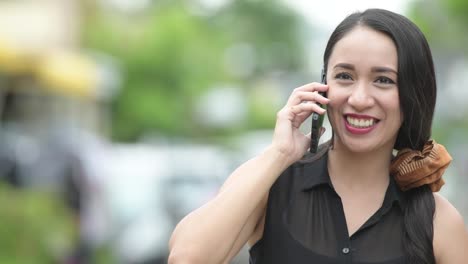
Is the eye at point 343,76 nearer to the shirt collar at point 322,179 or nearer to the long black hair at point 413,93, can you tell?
the long black hair at point 413,93

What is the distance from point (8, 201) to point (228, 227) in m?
7.28

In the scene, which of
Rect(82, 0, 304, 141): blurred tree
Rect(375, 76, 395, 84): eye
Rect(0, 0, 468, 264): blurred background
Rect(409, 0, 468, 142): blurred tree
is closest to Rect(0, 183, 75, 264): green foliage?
Rect(0, 0, 468, 264): blurred background

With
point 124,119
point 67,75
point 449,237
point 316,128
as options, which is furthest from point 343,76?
point 124,119

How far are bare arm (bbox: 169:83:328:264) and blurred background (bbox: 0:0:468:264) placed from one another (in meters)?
0.39

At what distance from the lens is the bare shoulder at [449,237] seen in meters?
3.40

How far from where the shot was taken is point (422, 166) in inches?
137

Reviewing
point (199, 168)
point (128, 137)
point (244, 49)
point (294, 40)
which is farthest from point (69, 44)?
point (294, 40)

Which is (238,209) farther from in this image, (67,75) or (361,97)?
(67,75)

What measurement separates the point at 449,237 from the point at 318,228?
1.32ft

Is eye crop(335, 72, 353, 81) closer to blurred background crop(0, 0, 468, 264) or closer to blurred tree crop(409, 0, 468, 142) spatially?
blurred background crop(0, 0, 468, 264)

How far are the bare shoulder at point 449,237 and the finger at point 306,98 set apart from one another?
1.62ft

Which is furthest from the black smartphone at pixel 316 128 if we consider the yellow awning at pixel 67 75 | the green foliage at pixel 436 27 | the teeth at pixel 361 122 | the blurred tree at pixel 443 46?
the green foliage at pixel 436 27

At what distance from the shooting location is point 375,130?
11.3 feet

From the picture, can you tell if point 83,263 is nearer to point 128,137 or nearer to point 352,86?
point 352,86
